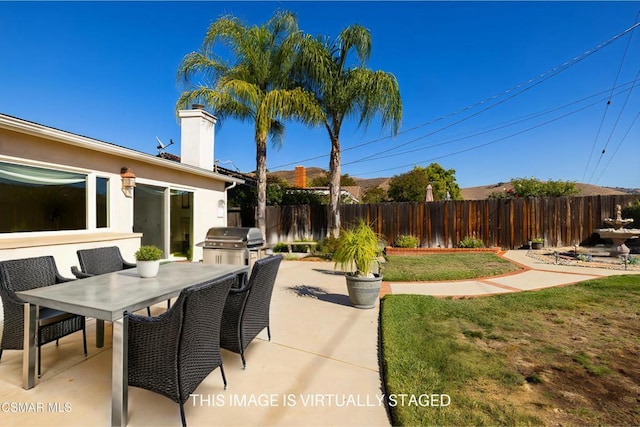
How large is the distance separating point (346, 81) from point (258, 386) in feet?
30.4

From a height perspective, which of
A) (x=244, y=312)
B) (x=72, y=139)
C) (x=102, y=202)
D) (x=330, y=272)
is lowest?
(x=330, y=272)

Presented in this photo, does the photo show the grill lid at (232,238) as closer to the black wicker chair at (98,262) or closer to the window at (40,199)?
the window at (40,199)

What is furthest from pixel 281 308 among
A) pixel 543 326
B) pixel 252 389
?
pixel 543 326

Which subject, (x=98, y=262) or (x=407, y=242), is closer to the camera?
(x=98, y=262)

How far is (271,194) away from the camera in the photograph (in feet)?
43.7

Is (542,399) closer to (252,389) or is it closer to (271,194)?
(252,389)

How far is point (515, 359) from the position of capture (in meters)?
2.94

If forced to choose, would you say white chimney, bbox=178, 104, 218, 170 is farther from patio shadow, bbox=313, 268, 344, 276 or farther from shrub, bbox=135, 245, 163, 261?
shrub, bbox=135, 245, 163, 261

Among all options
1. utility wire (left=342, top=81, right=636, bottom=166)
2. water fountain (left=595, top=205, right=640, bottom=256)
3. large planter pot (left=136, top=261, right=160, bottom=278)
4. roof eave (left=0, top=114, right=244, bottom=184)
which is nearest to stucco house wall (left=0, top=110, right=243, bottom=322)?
roof eave (left=0, top=114, right=244, bottom=184)

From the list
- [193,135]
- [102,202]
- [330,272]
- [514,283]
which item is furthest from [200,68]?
[514,283]

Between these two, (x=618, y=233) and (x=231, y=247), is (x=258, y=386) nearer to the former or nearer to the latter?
(x=231, y=247)

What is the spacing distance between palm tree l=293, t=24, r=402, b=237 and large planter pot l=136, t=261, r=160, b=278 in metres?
7.79

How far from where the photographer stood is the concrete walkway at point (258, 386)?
2.15m

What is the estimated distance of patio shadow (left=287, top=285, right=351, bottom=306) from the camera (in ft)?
17.0
